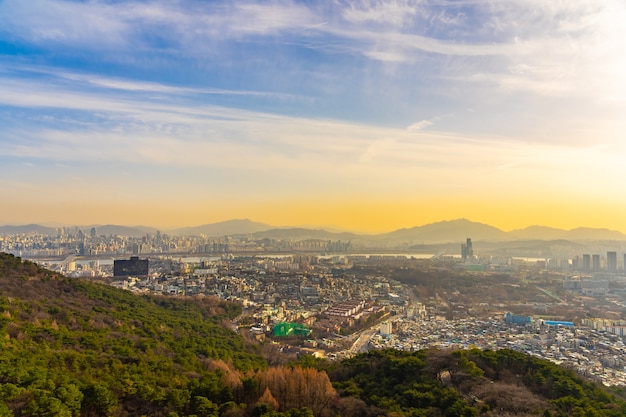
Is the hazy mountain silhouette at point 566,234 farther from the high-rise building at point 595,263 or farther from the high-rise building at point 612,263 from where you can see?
the high-rise building at point 612,263

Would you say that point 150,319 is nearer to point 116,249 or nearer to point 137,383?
point 137,383

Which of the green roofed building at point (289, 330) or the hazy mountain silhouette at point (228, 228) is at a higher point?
the hazy mountain silhouette at point (228, 228)

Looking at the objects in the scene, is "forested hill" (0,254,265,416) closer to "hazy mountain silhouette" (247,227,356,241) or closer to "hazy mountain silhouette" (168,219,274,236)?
"hazy mountain silhouette" (247,227,356,241)

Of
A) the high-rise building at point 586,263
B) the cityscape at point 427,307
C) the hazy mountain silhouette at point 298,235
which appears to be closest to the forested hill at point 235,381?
the cityscape at point 427,307

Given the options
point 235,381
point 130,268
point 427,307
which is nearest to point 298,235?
point 130,268

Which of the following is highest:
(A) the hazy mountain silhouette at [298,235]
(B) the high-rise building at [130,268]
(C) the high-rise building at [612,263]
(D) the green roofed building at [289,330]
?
(A) the hazy mountain silhouette at [298,235]

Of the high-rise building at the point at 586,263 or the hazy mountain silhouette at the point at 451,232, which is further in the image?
the hazy mountain silhouette at the point at 451,232

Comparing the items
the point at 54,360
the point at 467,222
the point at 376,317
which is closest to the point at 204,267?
the point at 376,317

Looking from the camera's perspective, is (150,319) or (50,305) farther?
(150,319)
